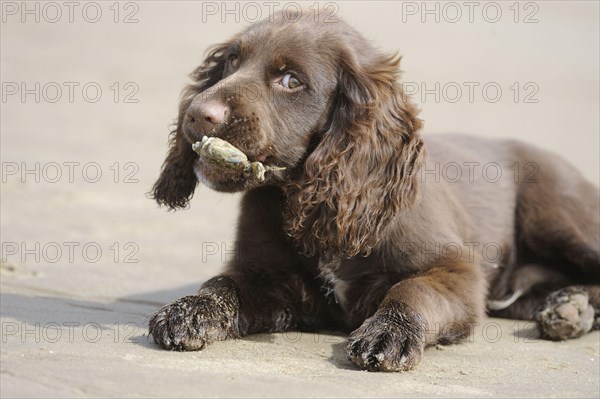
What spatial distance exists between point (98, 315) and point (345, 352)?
1.28 meters

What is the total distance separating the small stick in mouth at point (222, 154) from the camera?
Result: 443cm

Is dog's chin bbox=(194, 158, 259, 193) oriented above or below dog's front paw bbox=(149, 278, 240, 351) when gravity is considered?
above

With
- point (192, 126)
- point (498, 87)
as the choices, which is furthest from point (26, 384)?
point (498, 87)

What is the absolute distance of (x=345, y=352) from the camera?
455 centimetres

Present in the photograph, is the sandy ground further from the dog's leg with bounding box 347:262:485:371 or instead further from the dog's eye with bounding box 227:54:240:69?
the dog's eye with bounding box 227:54:240:69

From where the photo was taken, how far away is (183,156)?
514 cm

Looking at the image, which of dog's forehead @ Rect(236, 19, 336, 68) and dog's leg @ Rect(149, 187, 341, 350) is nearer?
dog's forehead @ Rect(236, 19, 336, 68)

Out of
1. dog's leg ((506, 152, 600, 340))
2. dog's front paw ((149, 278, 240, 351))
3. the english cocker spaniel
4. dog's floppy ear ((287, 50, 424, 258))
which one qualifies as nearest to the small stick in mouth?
the english cocker spaniel

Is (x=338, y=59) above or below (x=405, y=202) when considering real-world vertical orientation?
above

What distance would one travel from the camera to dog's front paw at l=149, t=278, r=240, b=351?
4305mm

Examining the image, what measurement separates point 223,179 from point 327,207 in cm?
49

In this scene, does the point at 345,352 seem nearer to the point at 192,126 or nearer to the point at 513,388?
the point at 513,388

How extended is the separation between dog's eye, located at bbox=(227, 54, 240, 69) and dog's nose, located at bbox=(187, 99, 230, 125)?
53cm

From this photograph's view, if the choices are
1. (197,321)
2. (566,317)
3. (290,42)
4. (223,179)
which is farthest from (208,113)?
(566,317)
